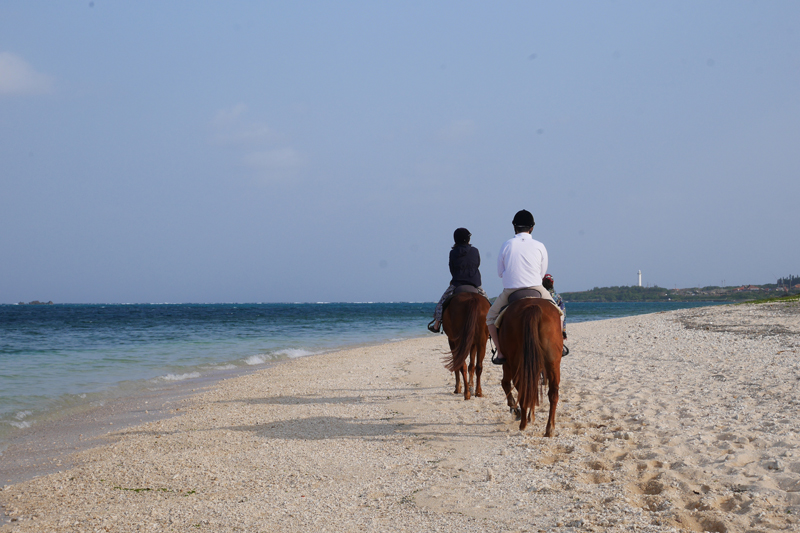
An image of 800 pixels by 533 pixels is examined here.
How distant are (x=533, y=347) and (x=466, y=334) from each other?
2.22m

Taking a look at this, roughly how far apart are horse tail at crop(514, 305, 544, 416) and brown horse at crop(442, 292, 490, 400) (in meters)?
1.95

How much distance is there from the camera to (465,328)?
800cm

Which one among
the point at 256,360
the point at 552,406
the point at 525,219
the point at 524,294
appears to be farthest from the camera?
the point at 256,360

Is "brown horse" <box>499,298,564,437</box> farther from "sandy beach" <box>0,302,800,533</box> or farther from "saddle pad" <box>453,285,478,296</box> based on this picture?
"saddle pad" <box>453,285,478,296</box>

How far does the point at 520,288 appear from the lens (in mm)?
6336

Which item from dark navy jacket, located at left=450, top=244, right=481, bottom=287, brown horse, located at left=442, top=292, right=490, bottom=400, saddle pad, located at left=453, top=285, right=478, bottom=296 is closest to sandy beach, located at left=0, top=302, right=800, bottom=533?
brown horse, located at left=442, top=292, right=490, bottom=400

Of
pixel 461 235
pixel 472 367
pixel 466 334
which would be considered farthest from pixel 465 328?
pixel 461 235

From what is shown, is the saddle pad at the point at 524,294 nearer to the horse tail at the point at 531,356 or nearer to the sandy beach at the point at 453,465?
the horse tail at the point at 531,356

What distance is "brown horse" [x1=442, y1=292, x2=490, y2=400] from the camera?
7.88 metres

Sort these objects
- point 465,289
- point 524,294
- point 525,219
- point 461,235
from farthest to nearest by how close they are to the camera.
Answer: point 461,235 → point 465,289 → point 525,219 → point 524,294

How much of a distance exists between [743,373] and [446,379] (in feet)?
17.1

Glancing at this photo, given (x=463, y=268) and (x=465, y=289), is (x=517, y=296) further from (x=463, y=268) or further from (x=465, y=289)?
(x=463, y=268)

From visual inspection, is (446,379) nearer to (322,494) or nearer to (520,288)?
(520,288)

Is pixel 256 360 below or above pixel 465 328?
below
